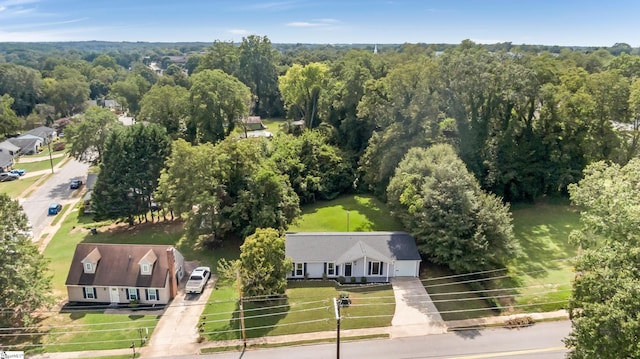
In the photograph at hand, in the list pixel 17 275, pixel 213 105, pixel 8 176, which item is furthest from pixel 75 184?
pixel 17 275

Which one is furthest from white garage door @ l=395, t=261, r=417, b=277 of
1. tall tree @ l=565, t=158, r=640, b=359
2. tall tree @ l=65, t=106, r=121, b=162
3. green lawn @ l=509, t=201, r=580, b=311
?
tall tree @ l=65, t=106, r=121, b=162

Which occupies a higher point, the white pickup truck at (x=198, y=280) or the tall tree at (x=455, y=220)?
the tall tree at (x=455, y=220)

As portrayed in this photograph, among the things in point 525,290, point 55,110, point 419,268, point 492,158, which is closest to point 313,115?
point 492,158

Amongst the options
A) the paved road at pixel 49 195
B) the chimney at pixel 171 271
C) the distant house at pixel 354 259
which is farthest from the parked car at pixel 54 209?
the distant house at pixel 354 259

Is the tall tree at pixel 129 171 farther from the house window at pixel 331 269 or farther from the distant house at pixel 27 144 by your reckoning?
the distant house at pixel 27 144

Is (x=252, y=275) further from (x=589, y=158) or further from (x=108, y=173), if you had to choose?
(x=589, y=158)

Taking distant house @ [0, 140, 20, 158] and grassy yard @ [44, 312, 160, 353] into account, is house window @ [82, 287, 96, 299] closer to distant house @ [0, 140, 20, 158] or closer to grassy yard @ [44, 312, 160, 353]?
grassy yard @ [44, 312, 160, 353]
